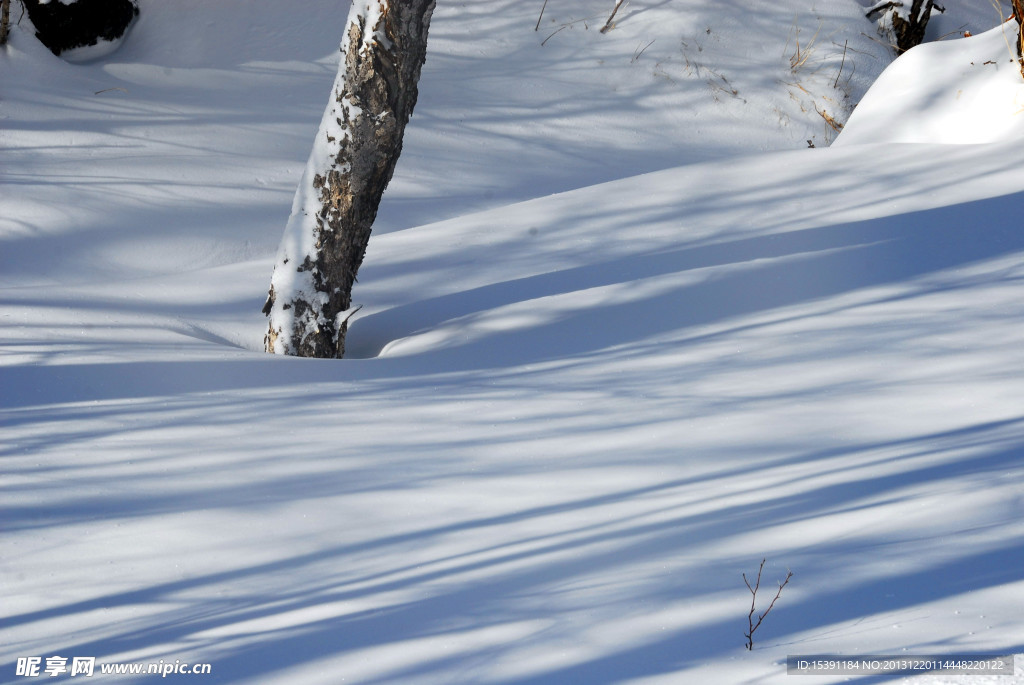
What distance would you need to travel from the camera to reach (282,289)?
12.7 feet

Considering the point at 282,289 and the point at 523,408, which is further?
the point at 282,289

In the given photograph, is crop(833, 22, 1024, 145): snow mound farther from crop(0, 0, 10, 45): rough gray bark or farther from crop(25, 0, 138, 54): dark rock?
crop(0, 0, 10, 45): rough gray bark

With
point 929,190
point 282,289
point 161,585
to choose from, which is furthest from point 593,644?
point 929,190

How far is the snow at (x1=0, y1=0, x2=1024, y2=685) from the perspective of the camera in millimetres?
1808

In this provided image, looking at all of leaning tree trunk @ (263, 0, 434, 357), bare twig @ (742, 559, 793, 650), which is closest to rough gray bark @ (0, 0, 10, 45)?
leaning tree trunk @ (263, 0, 434, 357)

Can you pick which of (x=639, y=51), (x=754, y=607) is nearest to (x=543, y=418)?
(x=754, y=607)

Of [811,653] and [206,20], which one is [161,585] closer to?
[811,653]

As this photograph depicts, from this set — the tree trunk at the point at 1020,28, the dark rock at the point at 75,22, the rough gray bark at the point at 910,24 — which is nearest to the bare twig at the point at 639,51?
the rough gray bark at the point at 910,24

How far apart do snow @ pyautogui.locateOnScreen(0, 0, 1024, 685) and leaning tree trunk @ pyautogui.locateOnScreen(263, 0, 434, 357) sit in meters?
0.24

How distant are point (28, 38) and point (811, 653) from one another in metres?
8.39

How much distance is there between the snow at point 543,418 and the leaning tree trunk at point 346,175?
0.79 ft

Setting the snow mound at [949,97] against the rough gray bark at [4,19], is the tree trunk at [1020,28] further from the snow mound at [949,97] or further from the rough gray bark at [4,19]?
the rough gray bark at [4,19]

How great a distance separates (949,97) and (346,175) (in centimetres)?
411

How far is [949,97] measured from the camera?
5535 millimetres
